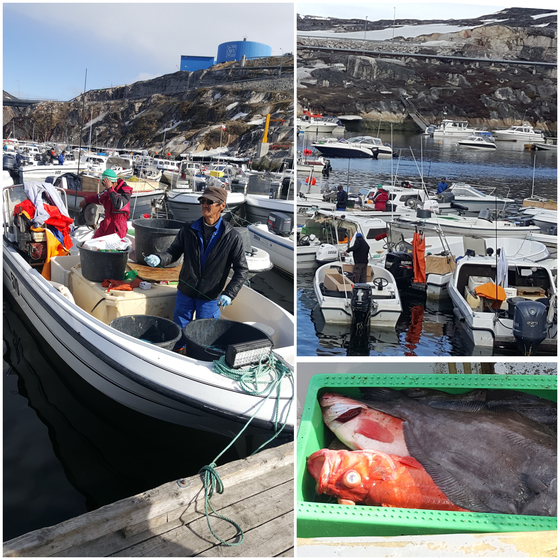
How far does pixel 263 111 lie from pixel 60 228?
54.1 m

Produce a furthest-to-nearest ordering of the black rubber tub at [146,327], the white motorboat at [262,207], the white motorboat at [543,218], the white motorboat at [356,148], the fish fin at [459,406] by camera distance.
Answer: the white motorboat at [356,148], the white motorboat at [262,207], the white motorboat at [543,218], the black rubber tub at [146,327], the fish fin at [459,406]

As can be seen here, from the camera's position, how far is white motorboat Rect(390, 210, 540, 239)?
11.4 meters

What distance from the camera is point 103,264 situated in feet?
15.6

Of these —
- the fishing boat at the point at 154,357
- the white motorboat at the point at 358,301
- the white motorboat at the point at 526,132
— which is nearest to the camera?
the fishing boat at the point at 154,357

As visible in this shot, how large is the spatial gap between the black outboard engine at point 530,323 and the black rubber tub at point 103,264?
3.99 metres

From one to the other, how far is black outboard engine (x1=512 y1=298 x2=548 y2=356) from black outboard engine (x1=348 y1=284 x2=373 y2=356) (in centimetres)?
269

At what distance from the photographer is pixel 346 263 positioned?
884cm

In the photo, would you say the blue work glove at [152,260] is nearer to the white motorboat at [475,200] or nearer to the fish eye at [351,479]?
the fish eye at [351,479]

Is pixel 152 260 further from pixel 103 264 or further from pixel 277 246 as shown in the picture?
pixel 277 246

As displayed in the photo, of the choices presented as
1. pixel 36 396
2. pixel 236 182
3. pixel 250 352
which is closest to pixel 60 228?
pixel 36 396

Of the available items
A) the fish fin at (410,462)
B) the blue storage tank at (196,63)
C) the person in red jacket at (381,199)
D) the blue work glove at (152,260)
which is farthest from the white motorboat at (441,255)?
the blue storage tank at (196,63)

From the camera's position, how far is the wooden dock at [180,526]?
2299 millimetres

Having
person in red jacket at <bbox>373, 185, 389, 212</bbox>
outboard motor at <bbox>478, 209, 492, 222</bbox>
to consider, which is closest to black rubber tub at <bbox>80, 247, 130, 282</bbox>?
person in red jacket at <bbox>373, 185, 389, 212</bbox>

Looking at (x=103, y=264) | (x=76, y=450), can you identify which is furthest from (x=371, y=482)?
(x=103, y=264)
